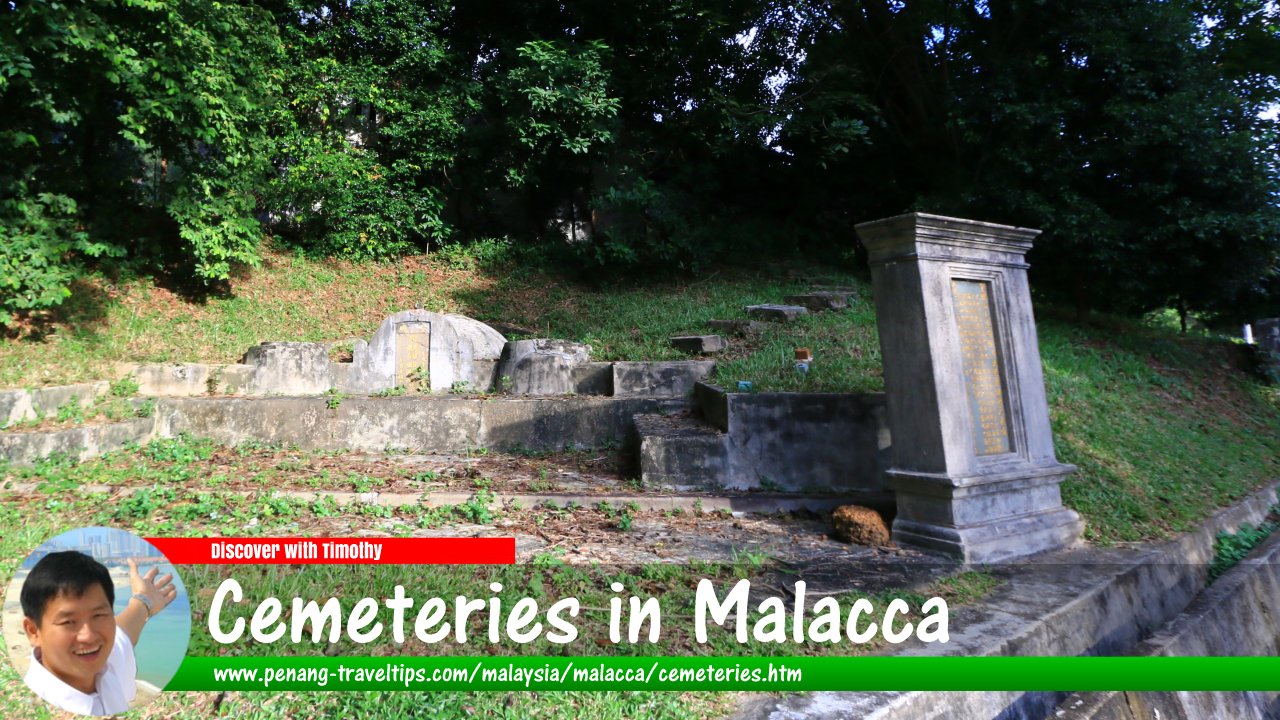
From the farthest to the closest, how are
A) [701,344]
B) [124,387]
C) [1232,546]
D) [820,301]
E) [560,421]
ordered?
[820,301] < [701,344] < [560,421] < [124,387] < [1232,546]

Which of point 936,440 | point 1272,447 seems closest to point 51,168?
point 936,440

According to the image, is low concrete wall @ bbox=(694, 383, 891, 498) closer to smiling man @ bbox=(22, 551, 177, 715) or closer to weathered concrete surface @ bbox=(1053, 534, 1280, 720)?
weathered concrete surface @ bbox=(1053, 534, 1280, 720)

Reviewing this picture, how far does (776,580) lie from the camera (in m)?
3.26

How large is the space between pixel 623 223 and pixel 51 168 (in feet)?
26.1

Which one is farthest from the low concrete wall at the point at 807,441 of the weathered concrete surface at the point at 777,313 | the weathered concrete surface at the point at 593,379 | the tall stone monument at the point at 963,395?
the weathered concrete surface at the point at 777,313

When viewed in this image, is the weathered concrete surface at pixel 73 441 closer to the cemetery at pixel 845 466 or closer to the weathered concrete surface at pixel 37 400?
the cemetery at pixel 845 466

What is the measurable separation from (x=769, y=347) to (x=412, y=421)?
3.99 m

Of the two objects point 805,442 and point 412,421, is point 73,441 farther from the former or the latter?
point 805,442

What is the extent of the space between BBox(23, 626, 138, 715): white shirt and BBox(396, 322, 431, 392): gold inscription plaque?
5685mm

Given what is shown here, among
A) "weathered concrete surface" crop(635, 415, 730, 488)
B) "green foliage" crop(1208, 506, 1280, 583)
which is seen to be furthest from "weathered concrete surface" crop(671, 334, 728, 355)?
"green foliage" crop(1208, 506, 1280, 583)

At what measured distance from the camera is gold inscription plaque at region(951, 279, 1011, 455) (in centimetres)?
405

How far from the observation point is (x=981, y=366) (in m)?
4.14

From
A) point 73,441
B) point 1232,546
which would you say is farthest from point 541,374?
point 1232,546

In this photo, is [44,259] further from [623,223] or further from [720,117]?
[720,117]
